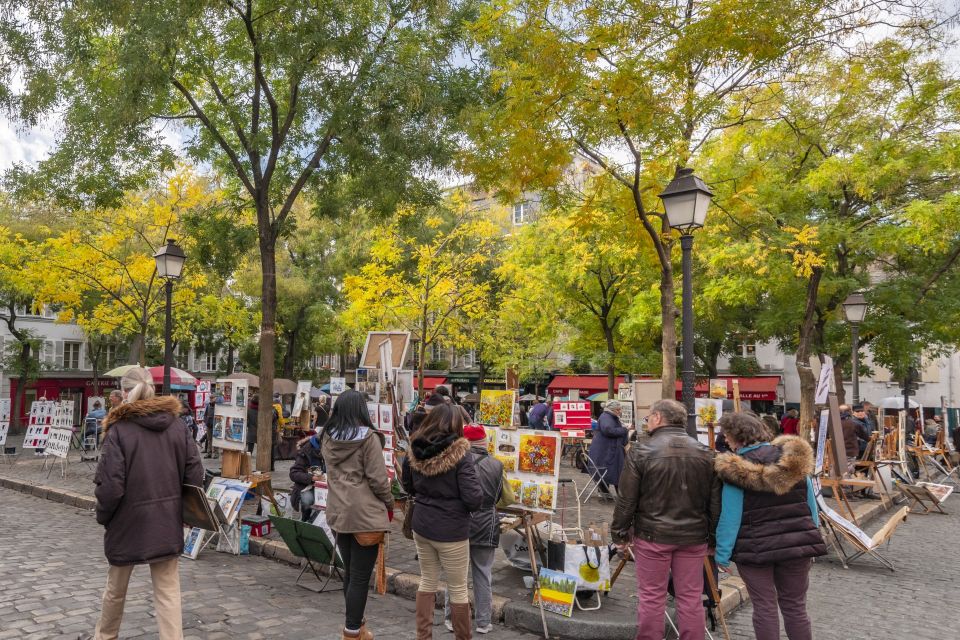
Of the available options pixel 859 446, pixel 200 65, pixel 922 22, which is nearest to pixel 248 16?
pixel 200 65

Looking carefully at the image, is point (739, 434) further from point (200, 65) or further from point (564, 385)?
point (564, 385)

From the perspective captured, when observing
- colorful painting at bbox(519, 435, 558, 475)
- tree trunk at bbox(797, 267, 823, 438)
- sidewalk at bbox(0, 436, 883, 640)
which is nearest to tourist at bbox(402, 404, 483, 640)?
sidewalk at bbox(0, 436, 883, 640)

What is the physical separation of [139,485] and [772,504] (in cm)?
396

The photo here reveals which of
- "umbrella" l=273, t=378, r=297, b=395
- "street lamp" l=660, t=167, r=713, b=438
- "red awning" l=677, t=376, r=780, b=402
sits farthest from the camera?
"red awning" l=677, t=376, r=780, b=402

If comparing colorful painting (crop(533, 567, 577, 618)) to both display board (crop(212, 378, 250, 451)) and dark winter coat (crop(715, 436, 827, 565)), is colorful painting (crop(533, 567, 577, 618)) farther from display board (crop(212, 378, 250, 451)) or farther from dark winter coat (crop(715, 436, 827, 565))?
display board (crop(212, 378, 250, 451))

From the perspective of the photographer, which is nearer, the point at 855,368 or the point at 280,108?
the point at 280,108

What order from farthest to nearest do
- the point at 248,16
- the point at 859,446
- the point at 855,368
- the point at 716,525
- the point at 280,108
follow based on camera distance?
the point at 855,368 < the point at 859,446 < the point at 280,108 < the point at 248,16 < the point at 716,525

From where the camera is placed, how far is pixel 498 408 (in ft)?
38.3

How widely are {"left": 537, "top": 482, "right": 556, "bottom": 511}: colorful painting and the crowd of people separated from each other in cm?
214

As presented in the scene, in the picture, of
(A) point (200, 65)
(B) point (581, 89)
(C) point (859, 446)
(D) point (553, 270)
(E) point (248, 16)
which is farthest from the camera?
(D) point (553, 270)

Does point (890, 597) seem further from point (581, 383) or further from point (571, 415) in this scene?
point (581, 383)

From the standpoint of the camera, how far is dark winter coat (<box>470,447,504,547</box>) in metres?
5.50

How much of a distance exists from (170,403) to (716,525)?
3642mm

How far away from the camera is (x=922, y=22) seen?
25.6 ft
